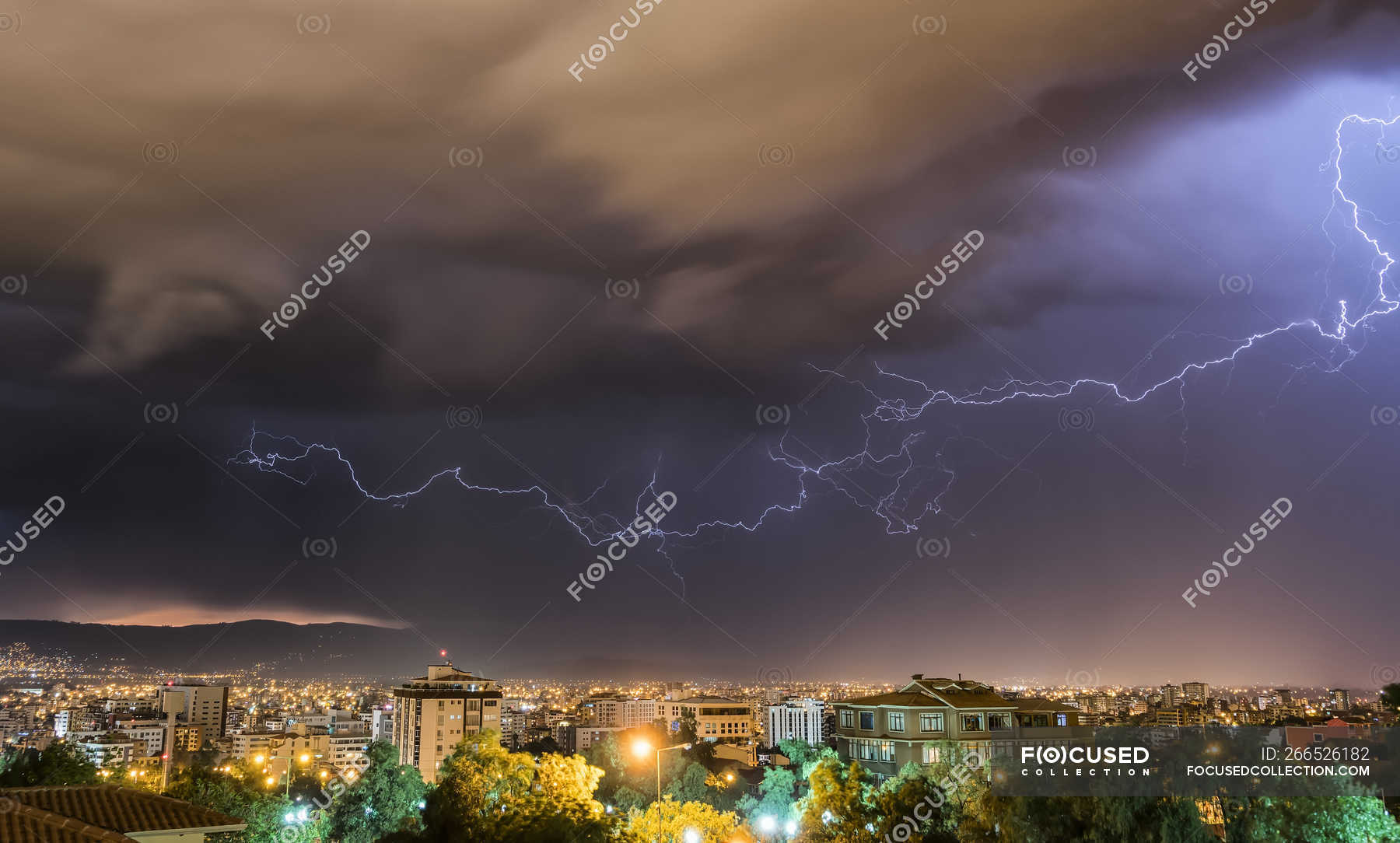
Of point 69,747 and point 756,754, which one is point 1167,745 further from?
point 756,754

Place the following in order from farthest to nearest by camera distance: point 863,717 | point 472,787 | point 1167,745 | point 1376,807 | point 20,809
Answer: point 863,717 < point 1167,745 < point 1376,807 < point 472,787 < point 20,809

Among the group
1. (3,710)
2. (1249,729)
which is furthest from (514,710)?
(1249,729)

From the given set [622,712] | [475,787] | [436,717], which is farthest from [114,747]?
[475,787]

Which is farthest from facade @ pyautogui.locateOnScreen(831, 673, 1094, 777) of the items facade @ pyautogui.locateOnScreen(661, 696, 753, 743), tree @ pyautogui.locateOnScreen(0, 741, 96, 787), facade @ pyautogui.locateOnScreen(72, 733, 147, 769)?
facade @ pyautogui.locateOnScreen(661, 696, 753, 743)

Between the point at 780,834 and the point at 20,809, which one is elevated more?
→ the point at 20,809

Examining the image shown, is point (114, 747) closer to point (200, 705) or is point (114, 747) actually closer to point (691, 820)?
point (200, 705)
